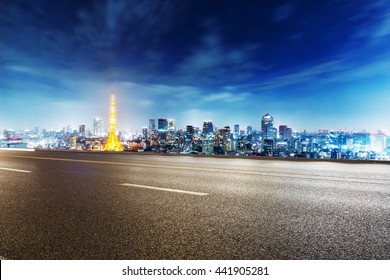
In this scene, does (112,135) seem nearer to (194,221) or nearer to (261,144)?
(261,144)

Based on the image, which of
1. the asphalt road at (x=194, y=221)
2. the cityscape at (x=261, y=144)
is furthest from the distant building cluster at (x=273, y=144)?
the asphalt road at (x=194, y=221)

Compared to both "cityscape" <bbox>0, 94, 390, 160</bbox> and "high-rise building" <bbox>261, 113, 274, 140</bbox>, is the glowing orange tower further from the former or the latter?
"high-rise building" <bbox>261, 113, 274, 140</bbox>

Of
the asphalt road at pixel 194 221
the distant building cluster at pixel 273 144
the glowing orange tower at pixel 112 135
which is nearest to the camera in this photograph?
the asphalt road at pixel 194 221

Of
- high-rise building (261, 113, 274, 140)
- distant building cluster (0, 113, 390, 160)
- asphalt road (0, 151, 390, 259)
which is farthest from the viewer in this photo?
high-rise building (261, 113, 274, 140)

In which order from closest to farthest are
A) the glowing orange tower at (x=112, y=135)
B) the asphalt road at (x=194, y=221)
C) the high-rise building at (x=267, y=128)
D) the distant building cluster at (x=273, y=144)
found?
1. the asphalt road at (x=194, y=221)
2. the distant building cluster at (x=273, y=144)
3. the high-rise building at (x=267, y=128)
4. the glowing orange tower at (x=112, y=135)

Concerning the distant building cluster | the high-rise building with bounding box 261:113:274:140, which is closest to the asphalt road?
the distant building cluster

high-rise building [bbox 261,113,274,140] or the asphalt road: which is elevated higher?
high-rise building [bbox 261,113,274,140]

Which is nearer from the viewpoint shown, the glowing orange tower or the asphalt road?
the asphalt road

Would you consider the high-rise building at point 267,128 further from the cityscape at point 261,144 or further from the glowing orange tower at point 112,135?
the glowing orange tower at point 112,135

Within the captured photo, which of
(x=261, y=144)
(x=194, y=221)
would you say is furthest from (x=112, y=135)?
(x=194, y=221)
